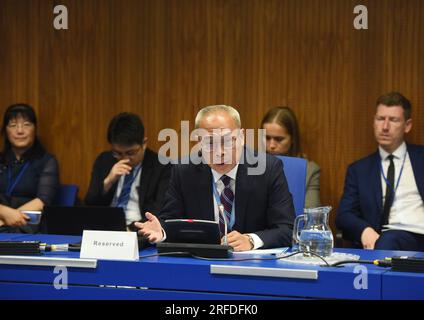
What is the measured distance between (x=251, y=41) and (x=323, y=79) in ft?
2.12

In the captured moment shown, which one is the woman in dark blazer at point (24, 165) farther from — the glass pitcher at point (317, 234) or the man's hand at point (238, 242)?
the glass pitcher at point (317, 234)

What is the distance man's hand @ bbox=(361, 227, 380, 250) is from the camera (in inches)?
184

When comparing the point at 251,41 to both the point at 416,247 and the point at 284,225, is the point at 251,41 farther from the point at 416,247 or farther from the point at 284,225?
the point at 284,225

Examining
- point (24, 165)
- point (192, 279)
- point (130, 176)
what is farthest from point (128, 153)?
point (192, 279)

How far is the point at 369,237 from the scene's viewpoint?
186 inches

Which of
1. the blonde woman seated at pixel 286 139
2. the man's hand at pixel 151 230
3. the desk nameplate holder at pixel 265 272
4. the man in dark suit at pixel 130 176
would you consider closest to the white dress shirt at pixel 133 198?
the man in dark suit at pixel 130 176

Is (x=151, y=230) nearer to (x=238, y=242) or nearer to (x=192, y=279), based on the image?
(x=238, y=242)

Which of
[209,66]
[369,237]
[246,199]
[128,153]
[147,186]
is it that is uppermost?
[209,66]

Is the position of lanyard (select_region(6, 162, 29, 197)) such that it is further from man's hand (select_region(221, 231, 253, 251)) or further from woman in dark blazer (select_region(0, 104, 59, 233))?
man's hand (select_region(221, 231, 253, 251))

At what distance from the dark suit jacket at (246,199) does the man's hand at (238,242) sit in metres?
0.29

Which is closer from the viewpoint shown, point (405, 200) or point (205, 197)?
point (205, 197)

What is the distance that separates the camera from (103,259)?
9.91ft

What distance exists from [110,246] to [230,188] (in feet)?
2.89
